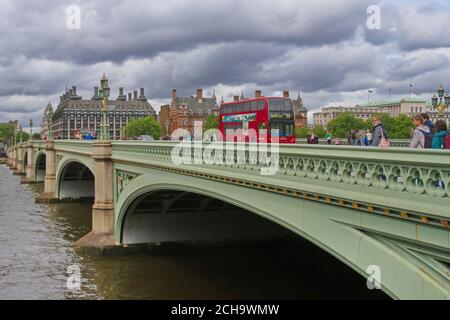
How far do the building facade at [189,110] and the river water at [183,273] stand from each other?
95.1 meters

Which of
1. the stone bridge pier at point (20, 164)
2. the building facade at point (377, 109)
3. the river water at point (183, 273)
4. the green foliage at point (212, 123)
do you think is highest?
the building facade at point (377, 109)

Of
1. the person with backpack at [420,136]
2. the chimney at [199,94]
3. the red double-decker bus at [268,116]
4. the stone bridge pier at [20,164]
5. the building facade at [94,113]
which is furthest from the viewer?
the building facade at [94,113]

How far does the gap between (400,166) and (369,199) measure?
71 cm

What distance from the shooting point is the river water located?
781 inches

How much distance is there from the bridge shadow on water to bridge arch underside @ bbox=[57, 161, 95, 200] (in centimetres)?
2315

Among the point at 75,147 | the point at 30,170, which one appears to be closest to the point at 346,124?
the point at 30,170

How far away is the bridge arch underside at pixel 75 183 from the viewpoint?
47.3 metres

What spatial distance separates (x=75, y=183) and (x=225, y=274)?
2954 centimetres

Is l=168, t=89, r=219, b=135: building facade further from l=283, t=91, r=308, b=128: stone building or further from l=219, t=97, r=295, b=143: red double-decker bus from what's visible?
l=219, t=97, r=295, b=143: red double-decker bus

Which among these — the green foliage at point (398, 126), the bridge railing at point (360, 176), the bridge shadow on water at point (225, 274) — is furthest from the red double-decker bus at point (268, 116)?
the green foliage at point (398, 126)

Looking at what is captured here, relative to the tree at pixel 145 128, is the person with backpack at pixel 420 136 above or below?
below

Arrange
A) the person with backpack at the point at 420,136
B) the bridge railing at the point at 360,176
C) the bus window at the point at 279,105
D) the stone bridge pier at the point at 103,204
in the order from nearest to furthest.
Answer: the bridge railing at the point at 360,176, the person with backpack at the point at 420,136, the stone bridge pier at the point at 103,204, the bus window at the point at 279,105

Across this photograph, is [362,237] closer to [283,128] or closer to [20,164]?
[283,128]

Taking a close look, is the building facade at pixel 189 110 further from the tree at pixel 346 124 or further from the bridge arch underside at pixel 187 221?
the bridge arch underside at pixel 187 221
